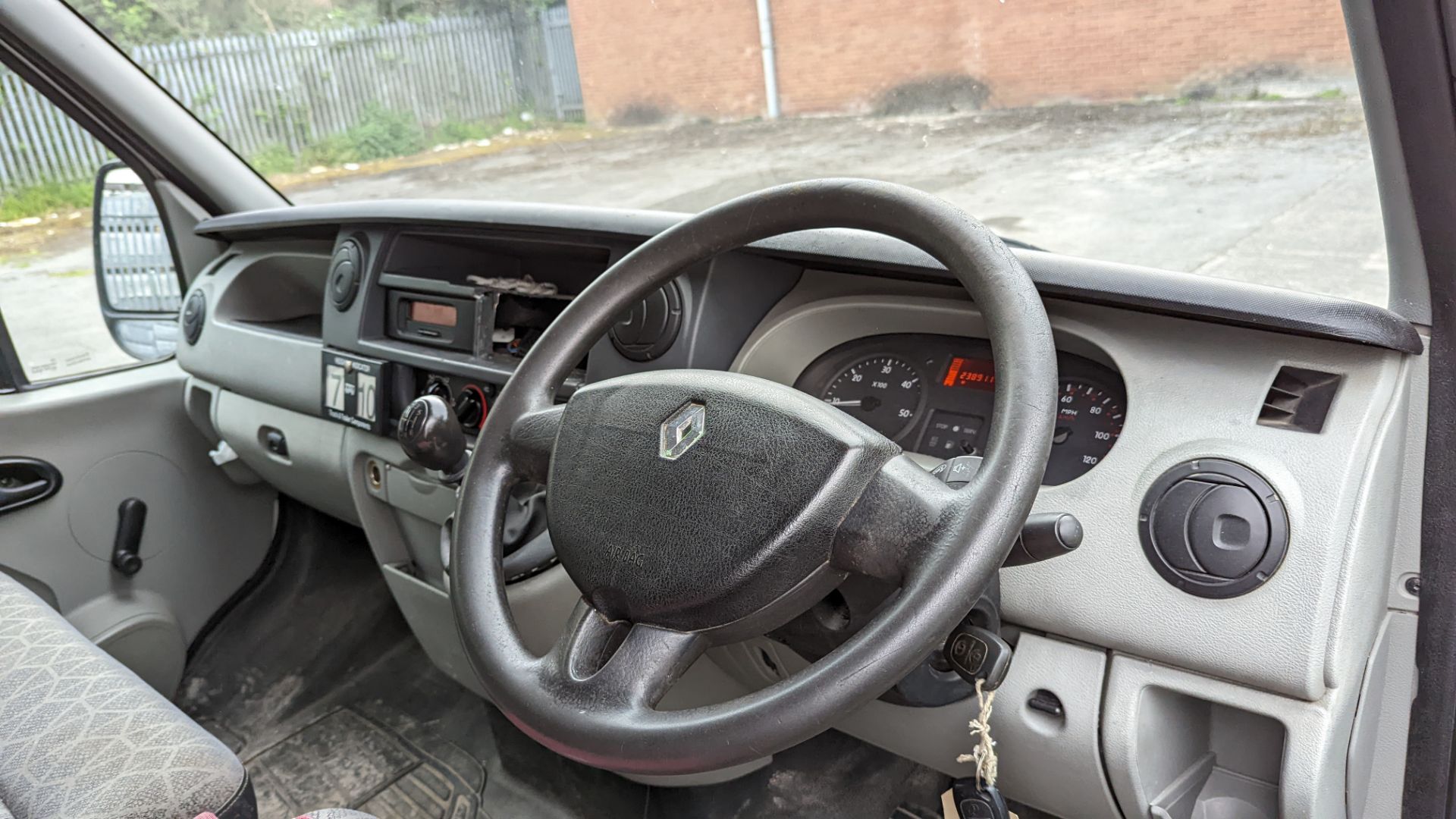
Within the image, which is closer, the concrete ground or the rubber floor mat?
the concrete ground

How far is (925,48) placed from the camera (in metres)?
1.33

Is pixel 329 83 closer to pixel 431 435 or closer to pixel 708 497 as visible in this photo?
pixel 431 435

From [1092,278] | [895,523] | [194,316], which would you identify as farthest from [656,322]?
[194,316]

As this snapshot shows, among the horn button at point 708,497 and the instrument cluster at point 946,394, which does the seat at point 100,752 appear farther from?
the instrument cluster at point 946,394

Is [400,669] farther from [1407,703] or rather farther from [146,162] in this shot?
[1407,703]

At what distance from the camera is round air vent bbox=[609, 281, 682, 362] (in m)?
1.38

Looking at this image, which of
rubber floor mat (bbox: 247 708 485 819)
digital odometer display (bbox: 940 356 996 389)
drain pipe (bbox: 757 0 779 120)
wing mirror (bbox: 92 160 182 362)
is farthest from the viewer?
→ wing mirror (bbox: 92 160 182 362)

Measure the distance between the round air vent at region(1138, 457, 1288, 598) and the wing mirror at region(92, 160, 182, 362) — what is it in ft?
7.55

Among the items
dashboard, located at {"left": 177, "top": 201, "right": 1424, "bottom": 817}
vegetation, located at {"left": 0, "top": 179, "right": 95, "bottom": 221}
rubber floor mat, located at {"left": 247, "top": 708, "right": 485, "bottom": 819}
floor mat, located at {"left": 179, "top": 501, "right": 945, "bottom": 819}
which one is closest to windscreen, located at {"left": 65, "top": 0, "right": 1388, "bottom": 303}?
dashboard, located at {"left": 177, "top": 201, "right": 1424, "bottom": 817}

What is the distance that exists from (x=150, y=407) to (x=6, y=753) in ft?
4.84

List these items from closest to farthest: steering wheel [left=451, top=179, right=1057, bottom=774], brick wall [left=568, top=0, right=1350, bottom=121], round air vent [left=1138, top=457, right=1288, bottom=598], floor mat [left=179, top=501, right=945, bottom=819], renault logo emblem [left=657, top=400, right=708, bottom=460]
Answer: steering wheel [left=451, top=179, right=1057, bottom=774], renault logo emblem [left=657, top=400, right=708, bottom=460], round air vent [left=1138, top=457, right=1288, bottom=598], brick wall [left=568, top=0, right=1350, bottom=121], floor mat [left=179, top=501, right=945, bottom=819]

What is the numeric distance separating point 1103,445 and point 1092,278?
202mm

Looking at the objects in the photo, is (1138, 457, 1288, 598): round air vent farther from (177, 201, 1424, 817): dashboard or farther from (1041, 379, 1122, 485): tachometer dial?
(1041, 379, 1122, 485): tachometer dial

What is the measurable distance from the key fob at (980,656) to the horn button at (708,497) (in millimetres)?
203
